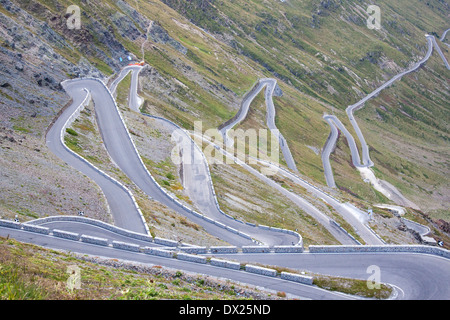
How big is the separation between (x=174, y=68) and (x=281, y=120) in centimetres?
4387

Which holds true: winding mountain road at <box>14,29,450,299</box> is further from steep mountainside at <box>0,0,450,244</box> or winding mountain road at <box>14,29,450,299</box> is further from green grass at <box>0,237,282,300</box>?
steep mountainside at <box>0,0,450,244</box>

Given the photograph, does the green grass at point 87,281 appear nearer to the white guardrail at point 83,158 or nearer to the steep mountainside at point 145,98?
the steep mountainside at point 145,98

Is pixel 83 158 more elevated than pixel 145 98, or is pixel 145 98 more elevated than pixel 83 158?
pixel 145 98

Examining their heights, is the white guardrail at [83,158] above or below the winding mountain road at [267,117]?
below

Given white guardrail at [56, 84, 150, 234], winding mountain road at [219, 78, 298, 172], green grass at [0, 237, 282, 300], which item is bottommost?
white guardrail at [56, 84, 150, 234]

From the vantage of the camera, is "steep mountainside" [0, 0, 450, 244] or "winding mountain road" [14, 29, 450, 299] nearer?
"winding mountain road" [14, 29, 450, 299]

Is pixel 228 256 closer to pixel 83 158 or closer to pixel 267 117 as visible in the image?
pixel 83 158

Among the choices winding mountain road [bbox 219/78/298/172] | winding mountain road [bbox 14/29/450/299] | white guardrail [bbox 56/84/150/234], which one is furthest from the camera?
winding mountain road [bbox 219/78/298/172]

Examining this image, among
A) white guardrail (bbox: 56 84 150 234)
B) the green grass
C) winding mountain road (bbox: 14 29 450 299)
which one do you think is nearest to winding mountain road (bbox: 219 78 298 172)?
white guardrail (bbox: 56 84 150 234)

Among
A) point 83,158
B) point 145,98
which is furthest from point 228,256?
point 145,98

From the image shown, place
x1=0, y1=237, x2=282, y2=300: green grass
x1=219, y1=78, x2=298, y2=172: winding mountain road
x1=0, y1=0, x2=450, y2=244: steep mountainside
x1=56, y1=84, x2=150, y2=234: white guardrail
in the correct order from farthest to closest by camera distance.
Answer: x1=219, y1=78, x2=298, y2=172: winding mountain road < x1=0, y1=0, x2=450, y2=244: steep mountainside < x1=56, y1=84, x2=150, y2=234: white guardrail < x1=0, y1=237, x2=282, y2=300: green grass

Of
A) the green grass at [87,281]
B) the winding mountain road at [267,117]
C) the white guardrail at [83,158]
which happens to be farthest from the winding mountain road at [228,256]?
the winding mountain road at [267,117]

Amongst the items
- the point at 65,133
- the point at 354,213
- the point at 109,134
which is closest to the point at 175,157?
the point at 109,134
